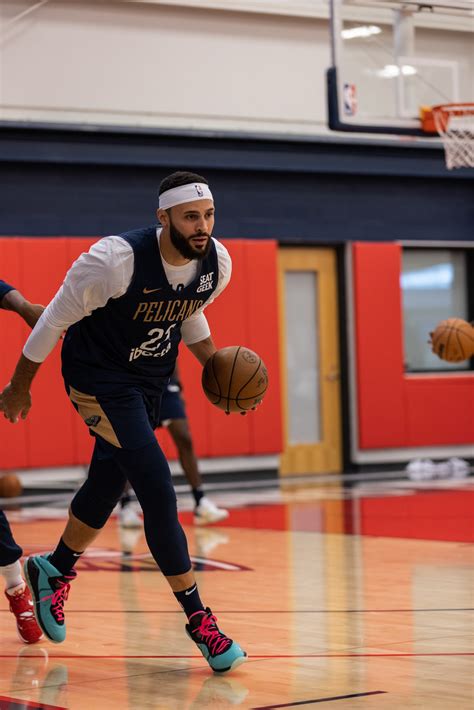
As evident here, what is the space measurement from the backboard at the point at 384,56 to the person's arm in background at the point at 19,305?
7.04m

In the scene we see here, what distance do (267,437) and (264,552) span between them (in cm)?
630

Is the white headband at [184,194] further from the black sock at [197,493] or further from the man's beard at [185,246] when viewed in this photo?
the black sock at [197,493]

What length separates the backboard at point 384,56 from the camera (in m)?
11.6

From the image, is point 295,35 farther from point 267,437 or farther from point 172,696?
point 172,696

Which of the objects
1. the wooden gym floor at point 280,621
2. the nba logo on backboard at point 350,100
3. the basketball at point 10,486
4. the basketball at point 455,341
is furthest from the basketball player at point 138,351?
the basketball at point 10,486

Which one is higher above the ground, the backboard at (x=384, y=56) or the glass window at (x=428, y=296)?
the backboard at (x=384, y=56)

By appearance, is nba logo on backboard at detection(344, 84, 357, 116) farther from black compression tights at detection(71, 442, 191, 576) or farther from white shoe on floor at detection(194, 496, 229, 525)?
black compression tights at detection(71, 442, 191, 576)

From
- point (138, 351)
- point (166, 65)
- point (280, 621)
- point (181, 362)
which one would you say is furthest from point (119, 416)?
point (166, 65)

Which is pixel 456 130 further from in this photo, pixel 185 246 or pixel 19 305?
pixel 185 246

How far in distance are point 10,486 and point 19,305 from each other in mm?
7781

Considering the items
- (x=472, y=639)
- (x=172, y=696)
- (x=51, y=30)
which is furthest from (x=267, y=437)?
(x=172, y=696)

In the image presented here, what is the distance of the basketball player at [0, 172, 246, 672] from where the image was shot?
183 inches

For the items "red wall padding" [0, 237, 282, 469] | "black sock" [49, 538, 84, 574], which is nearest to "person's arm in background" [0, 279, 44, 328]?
"black sock" [49, 538, 84, 574]

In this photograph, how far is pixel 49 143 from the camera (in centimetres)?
1345
